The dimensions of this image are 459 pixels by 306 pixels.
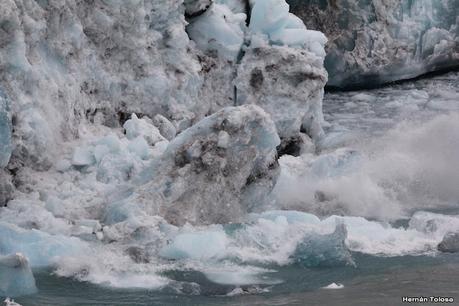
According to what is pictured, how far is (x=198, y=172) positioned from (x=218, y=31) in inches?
125

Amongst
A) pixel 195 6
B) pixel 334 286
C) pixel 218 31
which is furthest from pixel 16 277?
pixel 218 31

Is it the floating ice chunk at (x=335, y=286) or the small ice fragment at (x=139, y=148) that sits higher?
the small ice fragment at (x=139, y=148)

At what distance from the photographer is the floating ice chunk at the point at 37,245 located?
612cm

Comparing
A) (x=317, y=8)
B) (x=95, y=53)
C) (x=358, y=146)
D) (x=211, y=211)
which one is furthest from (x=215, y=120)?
(x=317, y=8)

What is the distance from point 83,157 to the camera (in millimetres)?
7645

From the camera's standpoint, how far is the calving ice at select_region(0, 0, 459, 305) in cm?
583

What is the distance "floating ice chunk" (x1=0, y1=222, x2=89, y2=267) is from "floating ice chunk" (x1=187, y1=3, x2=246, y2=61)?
4.29m

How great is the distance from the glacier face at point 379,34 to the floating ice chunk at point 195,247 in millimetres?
9083

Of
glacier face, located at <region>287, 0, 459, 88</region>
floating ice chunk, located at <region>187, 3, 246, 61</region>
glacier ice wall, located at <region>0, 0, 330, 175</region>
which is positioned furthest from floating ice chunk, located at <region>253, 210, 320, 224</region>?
glacier face, located at <region>287, 0, 459, 88</region>

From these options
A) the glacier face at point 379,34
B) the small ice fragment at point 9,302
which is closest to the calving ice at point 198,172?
the small ice fragment at point 9,302

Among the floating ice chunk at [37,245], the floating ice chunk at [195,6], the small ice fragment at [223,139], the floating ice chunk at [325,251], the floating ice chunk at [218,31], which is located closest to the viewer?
the floating ice chunk at [37,245]

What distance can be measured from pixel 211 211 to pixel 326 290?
1.97m

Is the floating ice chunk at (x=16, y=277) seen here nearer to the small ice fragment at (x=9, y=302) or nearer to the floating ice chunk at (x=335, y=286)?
the small ice fragment at (x=9, y=302)

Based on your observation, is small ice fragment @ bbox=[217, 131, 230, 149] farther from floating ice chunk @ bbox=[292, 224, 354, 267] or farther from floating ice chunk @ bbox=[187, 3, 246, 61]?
floating ice chunk @ bbox=[187, 3, 246, 61]
